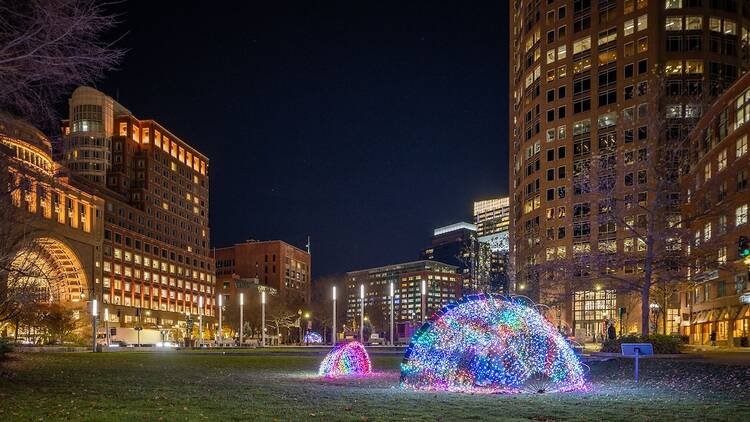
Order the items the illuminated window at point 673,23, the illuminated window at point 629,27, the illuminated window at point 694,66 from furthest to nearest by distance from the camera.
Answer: the illuminated window at point 629,27 < the illuminated window at point 673,23 < the illuminated window at point 694,66

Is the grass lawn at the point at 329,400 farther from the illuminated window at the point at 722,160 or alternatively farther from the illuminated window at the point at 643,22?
the illuminated window at the point at 643,22

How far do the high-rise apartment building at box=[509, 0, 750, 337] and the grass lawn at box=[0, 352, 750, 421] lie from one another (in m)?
65.1

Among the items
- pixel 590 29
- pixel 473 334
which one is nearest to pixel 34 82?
pixel 473 334

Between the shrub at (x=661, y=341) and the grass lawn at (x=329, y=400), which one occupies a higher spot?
the grass lawn at (x=329, y=400)

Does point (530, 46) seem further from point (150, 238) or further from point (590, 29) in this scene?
point (150, 238)

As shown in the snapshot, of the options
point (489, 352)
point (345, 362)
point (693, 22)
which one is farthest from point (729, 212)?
point (693, 22)

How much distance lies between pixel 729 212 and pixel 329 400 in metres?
44.8

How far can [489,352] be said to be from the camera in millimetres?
17859

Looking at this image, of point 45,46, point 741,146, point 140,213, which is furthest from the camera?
point 140,213

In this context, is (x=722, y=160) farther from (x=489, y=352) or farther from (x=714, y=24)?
(x=489, y=352)

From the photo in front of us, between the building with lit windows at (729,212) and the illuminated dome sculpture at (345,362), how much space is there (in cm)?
3244

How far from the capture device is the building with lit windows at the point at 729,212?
5556 centimetres

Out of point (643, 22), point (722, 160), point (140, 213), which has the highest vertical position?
point (643, 22)

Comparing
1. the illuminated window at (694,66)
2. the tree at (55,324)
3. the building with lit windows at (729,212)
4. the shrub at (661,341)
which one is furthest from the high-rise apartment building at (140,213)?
the shrub at (661,341)
